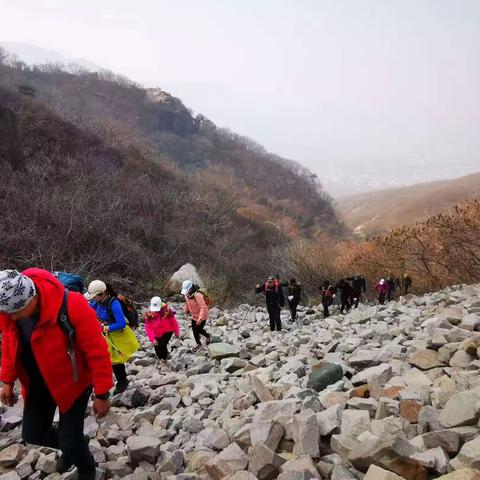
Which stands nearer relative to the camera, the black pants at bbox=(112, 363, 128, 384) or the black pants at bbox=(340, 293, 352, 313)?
the black pants at bbox=(112, 363, 128, 384)

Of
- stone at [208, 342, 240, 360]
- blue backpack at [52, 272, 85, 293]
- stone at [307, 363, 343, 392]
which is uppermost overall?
blue backpack at [52, 272, 85, 293]

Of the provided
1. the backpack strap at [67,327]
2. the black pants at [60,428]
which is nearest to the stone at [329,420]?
the black pants at [60,428]

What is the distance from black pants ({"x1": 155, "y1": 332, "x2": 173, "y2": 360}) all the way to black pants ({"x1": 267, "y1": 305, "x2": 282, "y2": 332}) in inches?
168

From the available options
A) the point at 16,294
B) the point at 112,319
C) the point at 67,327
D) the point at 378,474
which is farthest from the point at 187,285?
the point at 378,474

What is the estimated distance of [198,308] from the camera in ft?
28.9

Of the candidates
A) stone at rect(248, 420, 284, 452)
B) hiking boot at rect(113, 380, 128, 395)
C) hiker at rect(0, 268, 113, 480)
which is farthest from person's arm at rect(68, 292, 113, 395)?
hiking boot at rect(113, 380, 128, 395)

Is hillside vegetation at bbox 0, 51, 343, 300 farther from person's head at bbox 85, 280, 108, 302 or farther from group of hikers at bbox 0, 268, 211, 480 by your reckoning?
group of hikers at bbox 0, 268, 211, 480

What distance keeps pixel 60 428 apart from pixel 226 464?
1313 mm

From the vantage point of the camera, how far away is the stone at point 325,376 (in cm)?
530

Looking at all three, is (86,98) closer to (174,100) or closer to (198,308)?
(174,100)

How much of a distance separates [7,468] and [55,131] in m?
30.8

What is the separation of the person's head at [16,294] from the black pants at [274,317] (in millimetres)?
9208

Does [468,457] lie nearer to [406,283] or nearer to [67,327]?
[67,327]

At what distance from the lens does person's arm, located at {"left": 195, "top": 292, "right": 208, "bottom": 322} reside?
864cm
